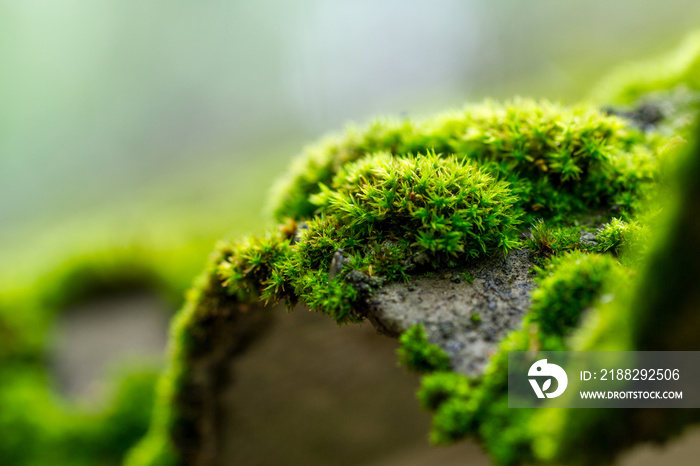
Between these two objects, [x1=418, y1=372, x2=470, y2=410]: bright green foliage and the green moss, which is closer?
[x1=418, y1=372, x2=470, y2=410]: bright green foliage

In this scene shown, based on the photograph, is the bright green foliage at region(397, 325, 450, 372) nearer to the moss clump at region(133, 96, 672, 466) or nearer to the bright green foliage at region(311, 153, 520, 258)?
the moss clump at region(133, 96, 672, 466)

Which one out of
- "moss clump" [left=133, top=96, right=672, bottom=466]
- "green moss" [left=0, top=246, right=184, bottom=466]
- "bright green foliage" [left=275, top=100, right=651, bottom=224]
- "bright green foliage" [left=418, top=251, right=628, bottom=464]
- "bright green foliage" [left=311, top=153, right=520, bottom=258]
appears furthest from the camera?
"green moss" [left=0, top=246, right=184, bottom=466]

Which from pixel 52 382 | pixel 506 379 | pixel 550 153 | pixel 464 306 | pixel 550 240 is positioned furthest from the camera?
pixel 52 382

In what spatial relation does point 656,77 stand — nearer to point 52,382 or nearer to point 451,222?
point 451,222

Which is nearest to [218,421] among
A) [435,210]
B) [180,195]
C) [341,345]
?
[341,345]

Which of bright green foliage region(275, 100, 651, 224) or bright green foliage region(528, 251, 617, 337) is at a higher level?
bright green foliage region(275, 100, 651, 224)

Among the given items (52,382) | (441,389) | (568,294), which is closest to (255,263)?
(441,389)

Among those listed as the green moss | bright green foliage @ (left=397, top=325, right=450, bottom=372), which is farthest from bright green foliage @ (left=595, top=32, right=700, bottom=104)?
the green moss

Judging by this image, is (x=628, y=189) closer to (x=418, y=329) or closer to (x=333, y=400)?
(x=418, y=329)
